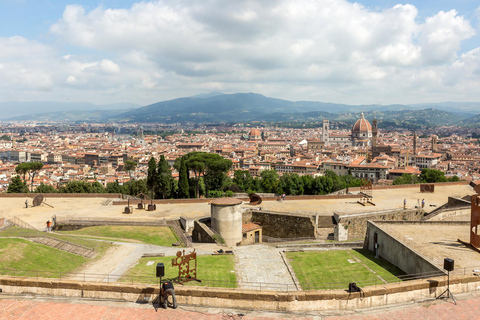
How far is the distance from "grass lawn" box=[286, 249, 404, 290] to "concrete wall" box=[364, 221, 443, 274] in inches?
13.7

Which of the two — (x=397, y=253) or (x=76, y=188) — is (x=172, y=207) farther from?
(x=397, y=253)

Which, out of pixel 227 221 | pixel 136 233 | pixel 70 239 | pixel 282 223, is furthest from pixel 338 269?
pixel 70 239

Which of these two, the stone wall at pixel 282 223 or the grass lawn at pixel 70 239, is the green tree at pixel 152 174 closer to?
the stone wall at pixel 282 223

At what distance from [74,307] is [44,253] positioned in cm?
727

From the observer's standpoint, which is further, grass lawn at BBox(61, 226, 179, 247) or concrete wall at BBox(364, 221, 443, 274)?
grass lawn at BBox(61, 226, 179, 247)

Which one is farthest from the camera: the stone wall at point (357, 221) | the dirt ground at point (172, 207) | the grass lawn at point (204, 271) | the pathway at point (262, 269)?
the dirt ground at point (172, 207)

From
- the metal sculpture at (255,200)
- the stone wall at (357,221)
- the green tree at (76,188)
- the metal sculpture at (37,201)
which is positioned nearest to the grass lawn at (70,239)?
the metal sculpture at (37,201)

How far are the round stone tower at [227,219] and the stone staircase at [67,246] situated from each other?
8.66 meters

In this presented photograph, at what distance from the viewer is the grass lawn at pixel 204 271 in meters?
14.8

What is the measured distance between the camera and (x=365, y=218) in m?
27.4

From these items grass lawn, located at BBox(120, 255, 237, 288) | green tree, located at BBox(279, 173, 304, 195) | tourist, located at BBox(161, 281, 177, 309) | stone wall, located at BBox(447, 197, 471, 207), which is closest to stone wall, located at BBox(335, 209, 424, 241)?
stone wall, located at BBox(447, 197, 471, 207)

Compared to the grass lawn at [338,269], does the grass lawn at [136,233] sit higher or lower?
lower

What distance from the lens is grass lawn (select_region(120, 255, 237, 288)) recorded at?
14844 millimetres

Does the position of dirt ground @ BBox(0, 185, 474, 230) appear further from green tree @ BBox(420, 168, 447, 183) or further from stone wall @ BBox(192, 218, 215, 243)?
green tree @ BBox(420, 168, 447, 183)
